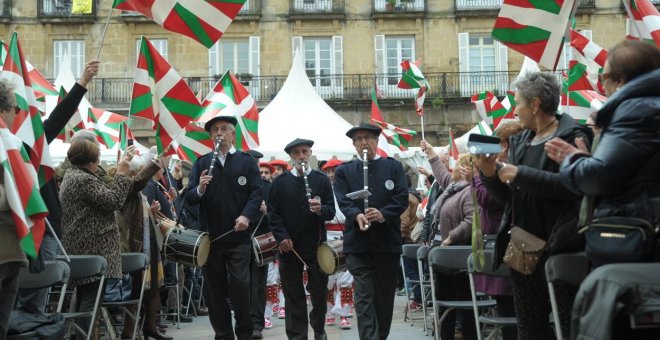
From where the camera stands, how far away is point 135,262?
880 cm

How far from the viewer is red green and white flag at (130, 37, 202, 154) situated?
11.9m

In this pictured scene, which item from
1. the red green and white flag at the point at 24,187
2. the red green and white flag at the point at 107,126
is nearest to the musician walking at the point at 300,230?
the red green and white flag at the point at 24,187

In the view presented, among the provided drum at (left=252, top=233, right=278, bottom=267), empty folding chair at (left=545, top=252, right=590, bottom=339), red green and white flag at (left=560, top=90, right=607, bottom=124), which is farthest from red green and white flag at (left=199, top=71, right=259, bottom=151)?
empty folding chair at (left=545, top=252, right=590, bottom=339)

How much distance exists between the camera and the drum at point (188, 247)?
8.88 meters

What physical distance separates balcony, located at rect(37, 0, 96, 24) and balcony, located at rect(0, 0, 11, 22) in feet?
3.79

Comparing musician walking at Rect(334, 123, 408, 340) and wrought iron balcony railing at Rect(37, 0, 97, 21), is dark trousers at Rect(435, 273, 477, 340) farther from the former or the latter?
wrought iron balcony railing at Rect(37, 0, 97, 21)

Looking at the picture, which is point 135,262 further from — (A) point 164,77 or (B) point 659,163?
(B) point 659,163

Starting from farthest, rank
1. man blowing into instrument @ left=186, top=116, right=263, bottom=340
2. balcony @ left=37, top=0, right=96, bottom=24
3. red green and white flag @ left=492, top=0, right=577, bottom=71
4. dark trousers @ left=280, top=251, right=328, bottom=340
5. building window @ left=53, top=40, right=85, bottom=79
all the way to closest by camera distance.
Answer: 1. building window @ left=53, top=40, right=85, bottom=79
2. balcony @ left=37, top=0, right=96, bottom=24
3. dark trousers @ left=280, top=251, right=328, bottom=340
4. man blowing into instrument @ left=186, top=116, right=263, bottom=340
5. red green and white flag @ left=492, top=0, right=577, bottom=71

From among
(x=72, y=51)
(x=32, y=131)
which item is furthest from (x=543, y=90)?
(x=72, y=51)

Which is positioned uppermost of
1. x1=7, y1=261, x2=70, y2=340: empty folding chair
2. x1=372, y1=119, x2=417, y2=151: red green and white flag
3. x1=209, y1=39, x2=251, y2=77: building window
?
x1=209, y1=39, x2=251, y2=77: building window

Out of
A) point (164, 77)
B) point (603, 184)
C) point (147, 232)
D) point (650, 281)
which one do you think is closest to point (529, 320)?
point (603, 184)

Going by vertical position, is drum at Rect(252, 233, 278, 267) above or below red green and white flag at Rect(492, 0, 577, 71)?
below

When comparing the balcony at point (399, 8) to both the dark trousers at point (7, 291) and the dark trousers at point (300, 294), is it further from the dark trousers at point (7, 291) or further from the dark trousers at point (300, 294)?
the dark trousers at point (7, 291)

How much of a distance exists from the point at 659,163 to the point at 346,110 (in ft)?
106
